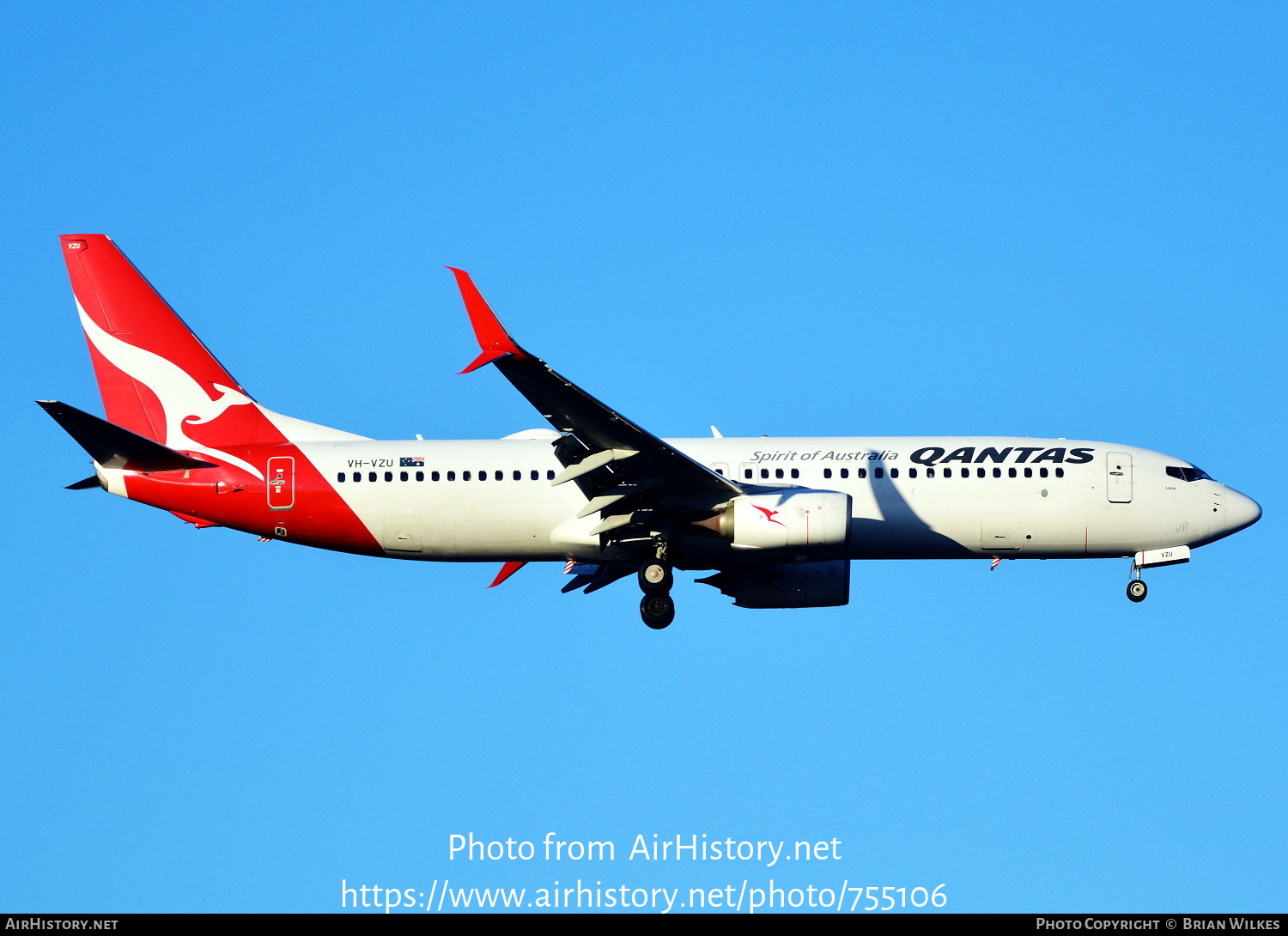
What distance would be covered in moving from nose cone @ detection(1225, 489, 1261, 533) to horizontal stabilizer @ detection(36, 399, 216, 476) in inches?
960

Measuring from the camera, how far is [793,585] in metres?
40.0

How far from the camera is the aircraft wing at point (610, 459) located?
32156mm

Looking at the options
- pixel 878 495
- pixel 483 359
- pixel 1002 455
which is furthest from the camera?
pixel 1002 455

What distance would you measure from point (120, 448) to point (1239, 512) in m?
26.5

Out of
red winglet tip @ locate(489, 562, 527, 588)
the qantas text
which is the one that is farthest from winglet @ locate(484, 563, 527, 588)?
the qantas text

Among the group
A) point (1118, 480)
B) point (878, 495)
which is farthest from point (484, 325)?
point (1118, 480)

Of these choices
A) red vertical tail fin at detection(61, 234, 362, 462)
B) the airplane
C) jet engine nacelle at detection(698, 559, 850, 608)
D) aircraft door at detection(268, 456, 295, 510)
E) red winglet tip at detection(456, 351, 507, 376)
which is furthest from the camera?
jet engine nacelle at detection(698, 559, 850, 608)

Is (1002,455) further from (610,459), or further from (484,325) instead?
(484,325)

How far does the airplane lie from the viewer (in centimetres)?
3744

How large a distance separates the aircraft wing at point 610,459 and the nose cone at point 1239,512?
1213 centimetres

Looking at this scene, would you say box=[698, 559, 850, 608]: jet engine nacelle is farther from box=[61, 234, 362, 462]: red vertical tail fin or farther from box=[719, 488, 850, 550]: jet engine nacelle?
box=[61, 234, 362, 462]: red vertical tail fin

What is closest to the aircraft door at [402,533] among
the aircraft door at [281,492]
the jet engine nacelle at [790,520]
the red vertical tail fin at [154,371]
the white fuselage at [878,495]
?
the white fuselage at [878,495]

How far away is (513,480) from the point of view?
125 ft
